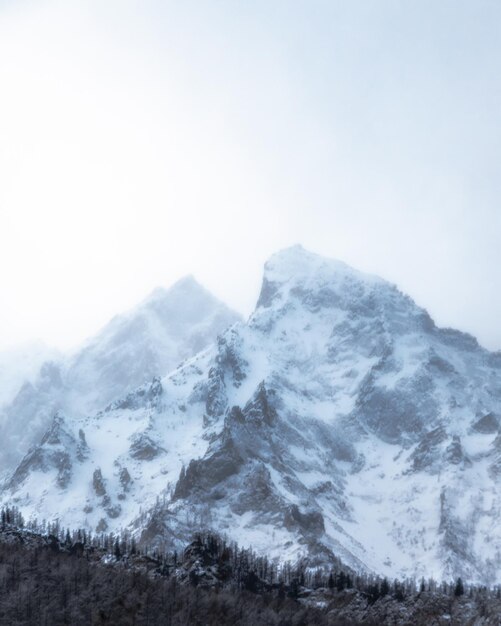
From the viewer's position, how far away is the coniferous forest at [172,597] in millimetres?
145500

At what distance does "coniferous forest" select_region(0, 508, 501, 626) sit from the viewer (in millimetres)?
145500

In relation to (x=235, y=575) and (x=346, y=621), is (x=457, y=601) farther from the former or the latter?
(x=235, y=575)

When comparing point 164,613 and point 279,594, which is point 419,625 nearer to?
point 279,594

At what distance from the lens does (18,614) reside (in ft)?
464

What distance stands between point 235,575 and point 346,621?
2980 centimetres

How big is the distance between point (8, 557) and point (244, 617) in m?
48.8

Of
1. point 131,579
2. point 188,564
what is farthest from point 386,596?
point 131,579

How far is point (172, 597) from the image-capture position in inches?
6102

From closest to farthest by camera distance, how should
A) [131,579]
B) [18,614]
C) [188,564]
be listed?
1. [18,614]
2. [131,579]
3. [188,564]

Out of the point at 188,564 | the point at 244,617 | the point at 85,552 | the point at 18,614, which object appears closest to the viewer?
the point at 18,614

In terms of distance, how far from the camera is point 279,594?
18288 cm

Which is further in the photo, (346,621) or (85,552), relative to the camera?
(85,552)

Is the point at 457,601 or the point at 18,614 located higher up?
the point at 457,601

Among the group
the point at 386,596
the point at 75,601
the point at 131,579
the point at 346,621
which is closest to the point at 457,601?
the point at 386,596
